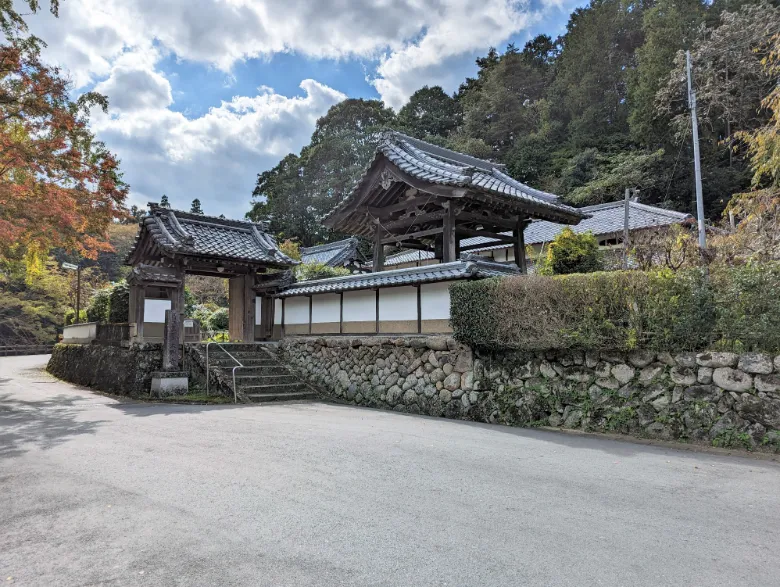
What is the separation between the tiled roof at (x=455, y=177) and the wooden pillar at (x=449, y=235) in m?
0.85

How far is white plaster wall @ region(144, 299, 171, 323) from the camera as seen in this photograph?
48.0 ft

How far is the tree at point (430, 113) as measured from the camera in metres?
45.0

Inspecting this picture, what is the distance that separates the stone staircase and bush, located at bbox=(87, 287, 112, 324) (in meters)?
5.89

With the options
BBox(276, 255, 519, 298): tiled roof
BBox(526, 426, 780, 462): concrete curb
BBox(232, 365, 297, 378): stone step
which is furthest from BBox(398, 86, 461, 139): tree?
BBox(526, 426, 780, 462): concrete curb

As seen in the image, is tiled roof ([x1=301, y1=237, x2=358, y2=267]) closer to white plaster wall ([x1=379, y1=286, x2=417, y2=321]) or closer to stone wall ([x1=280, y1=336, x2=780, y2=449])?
white plaster wall ([x1=379, y1=286, x2=417, y2=321])

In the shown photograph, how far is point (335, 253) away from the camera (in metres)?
30.3

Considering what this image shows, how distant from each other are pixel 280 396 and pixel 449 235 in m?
5.93

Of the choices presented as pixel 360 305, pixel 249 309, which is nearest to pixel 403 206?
pixel 360 305

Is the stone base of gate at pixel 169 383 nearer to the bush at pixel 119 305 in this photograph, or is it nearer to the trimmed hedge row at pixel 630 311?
the bush at pixel 119 305

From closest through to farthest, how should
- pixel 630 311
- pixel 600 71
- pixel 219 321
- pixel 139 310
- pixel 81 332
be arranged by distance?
pixel 630 311 < pixel 139 310 < pixel 81 332 < pixel 219 321 < pixel 600 71

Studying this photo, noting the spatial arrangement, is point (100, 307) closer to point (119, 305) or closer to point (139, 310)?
point (119, 305)

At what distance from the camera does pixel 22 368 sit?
22578 millimetres

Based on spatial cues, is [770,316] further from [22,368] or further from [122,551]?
[22,368]

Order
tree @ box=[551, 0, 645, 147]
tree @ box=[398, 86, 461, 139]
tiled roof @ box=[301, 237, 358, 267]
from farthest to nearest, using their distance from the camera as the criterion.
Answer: tree @ box=[398, 86, 461, 139] → tree @ box=[551, 0, 645, 147] → tiled roof @ box=[301, 237, 358, 267]
